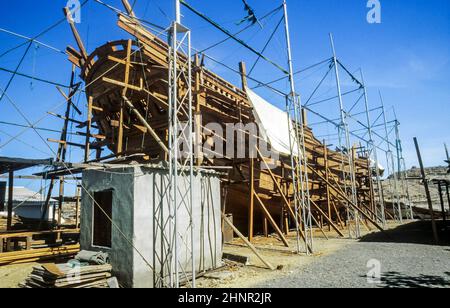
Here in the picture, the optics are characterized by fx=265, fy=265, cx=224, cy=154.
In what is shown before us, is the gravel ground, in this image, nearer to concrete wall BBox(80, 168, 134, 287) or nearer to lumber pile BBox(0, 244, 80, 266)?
concrete wall BBox(80, 168, 134, 287)

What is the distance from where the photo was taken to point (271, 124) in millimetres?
13234

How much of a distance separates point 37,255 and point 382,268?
37.6 feet

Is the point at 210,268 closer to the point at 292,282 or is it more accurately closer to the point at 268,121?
the point at 292,282

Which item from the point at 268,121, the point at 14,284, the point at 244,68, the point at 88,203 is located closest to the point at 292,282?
the point at 88,203

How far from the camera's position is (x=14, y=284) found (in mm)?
6824

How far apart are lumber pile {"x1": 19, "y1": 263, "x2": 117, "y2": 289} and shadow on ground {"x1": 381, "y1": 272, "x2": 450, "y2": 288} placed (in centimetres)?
625

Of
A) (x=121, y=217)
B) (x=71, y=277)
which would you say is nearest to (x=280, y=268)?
(x=121, y=217)

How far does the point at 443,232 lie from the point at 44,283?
16450 millimetres

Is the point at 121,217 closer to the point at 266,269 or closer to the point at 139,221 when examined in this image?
the point at 139,221

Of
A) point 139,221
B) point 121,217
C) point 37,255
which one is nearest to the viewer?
point 139,221

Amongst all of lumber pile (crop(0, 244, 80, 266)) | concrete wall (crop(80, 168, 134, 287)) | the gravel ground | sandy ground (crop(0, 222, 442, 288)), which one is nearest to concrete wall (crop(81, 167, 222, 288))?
concrete wall (crop(80, 168, 134, 287))

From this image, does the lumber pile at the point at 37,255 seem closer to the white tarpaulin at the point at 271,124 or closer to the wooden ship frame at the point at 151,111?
the wooden ship frame at the point at 151,111

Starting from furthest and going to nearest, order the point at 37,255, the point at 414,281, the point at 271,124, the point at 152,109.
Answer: the point at 271,124 → the point at 152,109 → the point at 37,255 → the point at 414,281
